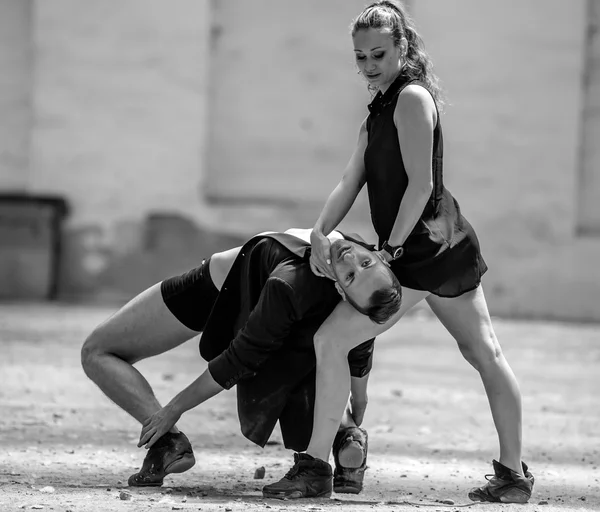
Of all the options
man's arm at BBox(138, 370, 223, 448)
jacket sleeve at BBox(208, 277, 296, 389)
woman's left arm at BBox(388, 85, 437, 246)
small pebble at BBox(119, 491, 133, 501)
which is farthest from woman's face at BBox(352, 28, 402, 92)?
small pebble at BBox(119, 491, 133, 501)

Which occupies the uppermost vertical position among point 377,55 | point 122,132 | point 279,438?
point 377,55

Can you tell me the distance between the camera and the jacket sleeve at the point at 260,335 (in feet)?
11.5

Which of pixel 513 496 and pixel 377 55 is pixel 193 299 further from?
pixel 513 496

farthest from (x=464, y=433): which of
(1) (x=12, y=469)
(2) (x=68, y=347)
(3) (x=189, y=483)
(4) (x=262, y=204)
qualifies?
(4) (x=262, y=204)

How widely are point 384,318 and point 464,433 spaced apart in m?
1.93

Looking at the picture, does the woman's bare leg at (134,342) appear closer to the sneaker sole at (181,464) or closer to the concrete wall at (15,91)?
the sneaker sole at (181,464)

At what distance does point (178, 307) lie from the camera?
3.89 meters

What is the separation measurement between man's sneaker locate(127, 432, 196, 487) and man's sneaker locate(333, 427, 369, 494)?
528mm

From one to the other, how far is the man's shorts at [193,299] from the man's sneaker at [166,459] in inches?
16.1

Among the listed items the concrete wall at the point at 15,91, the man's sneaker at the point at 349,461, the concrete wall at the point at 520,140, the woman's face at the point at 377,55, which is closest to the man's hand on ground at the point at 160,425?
the man's sneaker at the point at 349,461

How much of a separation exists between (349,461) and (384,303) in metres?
0.69

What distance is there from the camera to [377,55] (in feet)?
12.4

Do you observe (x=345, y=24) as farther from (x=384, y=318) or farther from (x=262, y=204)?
(x=384, y=318)

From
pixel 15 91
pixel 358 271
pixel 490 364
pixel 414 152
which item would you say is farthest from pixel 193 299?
pixel 15 91
